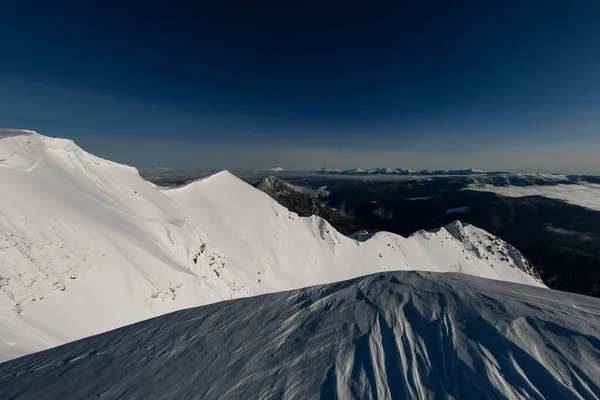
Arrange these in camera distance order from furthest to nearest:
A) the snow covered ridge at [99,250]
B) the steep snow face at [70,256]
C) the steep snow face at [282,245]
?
the steep snow face at [282,245], the snow covered ridge at [99,250], the steep snow face at [70,256]

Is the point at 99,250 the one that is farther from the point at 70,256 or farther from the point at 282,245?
the point at 282,245

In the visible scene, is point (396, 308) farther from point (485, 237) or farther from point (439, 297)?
point (485, 237)

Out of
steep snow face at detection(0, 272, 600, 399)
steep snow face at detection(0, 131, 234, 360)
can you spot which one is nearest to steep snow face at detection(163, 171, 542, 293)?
steep snow face at detection(0, 131, 234, 360)

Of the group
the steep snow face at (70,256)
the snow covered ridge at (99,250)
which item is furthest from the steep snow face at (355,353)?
the snow covered ridge at (99,250)

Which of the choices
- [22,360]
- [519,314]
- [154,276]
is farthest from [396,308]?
[154,276]

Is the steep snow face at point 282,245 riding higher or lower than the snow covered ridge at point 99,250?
lower

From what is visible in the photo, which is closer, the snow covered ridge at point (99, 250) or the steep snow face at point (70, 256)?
the steep snow face at point (70, 256)

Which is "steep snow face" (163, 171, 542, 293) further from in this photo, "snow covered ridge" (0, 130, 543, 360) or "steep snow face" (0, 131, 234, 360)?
"steep snow face" (0, 131, 234, 360)

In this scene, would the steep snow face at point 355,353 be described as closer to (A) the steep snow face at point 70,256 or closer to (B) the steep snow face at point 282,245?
(A) the steep snow face at point 70,256
